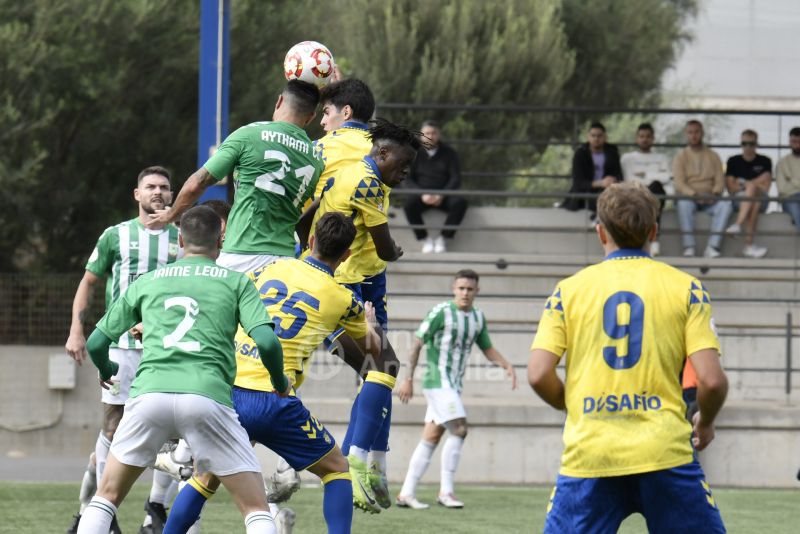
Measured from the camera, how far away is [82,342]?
27.8 ft

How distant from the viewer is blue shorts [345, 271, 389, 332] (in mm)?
8211

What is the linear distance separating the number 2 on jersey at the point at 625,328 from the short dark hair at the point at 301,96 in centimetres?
312

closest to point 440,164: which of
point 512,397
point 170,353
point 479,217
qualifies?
point 479,217

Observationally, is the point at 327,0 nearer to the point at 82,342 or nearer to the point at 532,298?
the point at 532,298

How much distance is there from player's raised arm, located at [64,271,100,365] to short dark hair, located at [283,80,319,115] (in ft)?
6.65

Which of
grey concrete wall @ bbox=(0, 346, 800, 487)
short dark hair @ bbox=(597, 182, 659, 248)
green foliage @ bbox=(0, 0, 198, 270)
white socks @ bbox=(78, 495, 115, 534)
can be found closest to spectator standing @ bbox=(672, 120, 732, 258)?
grey concrete wall @ bbox=(0, 346, 800, 487)

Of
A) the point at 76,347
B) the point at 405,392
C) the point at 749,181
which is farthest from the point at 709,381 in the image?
the point at 749,181

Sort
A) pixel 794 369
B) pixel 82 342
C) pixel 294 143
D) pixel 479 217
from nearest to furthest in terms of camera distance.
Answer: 1. pixel 294 143
2. pixel 82 342
3. pixel 794 369
4. pixel 479 217

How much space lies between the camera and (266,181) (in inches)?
292

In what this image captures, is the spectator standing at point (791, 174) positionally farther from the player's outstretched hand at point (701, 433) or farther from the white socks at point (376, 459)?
the player's outstretched hand at point (701, 433)

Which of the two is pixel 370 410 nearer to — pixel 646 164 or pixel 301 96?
pixel 301 96

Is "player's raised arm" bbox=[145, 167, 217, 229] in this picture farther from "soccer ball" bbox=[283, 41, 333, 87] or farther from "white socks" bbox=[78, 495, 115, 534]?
"white socks" bbox=[78, 495, 115, 534]

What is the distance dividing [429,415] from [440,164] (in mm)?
5569

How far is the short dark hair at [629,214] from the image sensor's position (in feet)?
16.7
